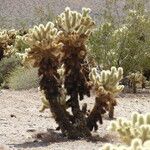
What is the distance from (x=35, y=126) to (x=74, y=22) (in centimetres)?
253

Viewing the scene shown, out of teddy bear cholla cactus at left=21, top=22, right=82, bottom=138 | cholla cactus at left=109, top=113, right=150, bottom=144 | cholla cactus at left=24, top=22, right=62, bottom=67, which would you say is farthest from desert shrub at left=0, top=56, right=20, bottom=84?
cholla cactus at left=109, top=113, right=150, bottom=144

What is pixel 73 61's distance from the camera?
10.6 metres

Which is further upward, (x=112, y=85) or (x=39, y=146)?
(x=112, y=85)

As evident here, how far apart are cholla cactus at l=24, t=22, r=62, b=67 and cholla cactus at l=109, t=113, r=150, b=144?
12.9ft

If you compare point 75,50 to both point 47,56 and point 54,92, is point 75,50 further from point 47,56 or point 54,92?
point 54,92

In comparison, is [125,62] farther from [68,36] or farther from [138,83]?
[68,36]

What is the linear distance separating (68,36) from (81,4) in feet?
235

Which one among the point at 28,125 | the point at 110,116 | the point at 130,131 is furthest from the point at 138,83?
the point at 130,131

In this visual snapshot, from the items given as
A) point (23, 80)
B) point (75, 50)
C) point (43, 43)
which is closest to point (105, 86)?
point (75, 50)

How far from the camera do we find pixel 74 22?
10531 millimetres

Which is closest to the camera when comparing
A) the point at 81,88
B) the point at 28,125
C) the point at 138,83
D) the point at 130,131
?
the point at 130,131

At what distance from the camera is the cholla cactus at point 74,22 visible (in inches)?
411

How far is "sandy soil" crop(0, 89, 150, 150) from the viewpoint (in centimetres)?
1022

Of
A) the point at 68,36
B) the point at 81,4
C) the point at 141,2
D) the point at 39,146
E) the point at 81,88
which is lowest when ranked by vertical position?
the point at 39,146
